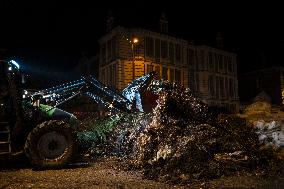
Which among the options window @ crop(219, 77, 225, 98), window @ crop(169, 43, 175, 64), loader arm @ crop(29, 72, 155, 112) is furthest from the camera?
window @ crop(219, 77, 225, 98)

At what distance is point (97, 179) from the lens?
9.35 m

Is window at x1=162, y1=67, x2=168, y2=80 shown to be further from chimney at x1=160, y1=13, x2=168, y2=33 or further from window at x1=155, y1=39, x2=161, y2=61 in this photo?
chimney at x1=160, y1=13, x2=168, y2=33

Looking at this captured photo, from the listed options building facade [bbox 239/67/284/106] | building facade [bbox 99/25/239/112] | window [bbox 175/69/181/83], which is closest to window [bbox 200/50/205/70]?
building facade [bbox 99/25/239/112]

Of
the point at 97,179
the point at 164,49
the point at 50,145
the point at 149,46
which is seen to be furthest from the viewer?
the point at 164,49

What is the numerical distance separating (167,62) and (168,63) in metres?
0.14

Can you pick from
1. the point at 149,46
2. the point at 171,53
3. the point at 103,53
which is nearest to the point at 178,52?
the point at 171,53

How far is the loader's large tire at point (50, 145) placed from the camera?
1088cm

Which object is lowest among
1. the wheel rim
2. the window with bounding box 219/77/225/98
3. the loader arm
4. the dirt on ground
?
the dirt on ground

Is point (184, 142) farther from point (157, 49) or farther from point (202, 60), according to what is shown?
point (202, 60)

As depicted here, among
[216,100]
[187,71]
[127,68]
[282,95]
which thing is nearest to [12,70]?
[127,68]

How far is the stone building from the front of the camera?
2802 centimetres

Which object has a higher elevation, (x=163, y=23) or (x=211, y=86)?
(x=163, y=23)

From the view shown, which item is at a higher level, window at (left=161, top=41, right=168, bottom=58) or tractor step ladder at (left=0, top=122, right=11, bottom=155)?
window at (left=161, top=41, right=168, bottom=58)

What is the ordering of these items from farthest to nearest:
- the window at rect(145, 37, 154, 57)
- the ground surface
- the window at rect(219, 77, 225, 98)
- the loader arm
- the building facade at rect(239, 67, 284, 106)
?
1. the building facade at rect(239, 67, 284, 106)
2. the window at rect(219, 77, 225, 98)
3. the window at rect(145, 37, 154, 57)
4. the loader arm
5. the ground surface
